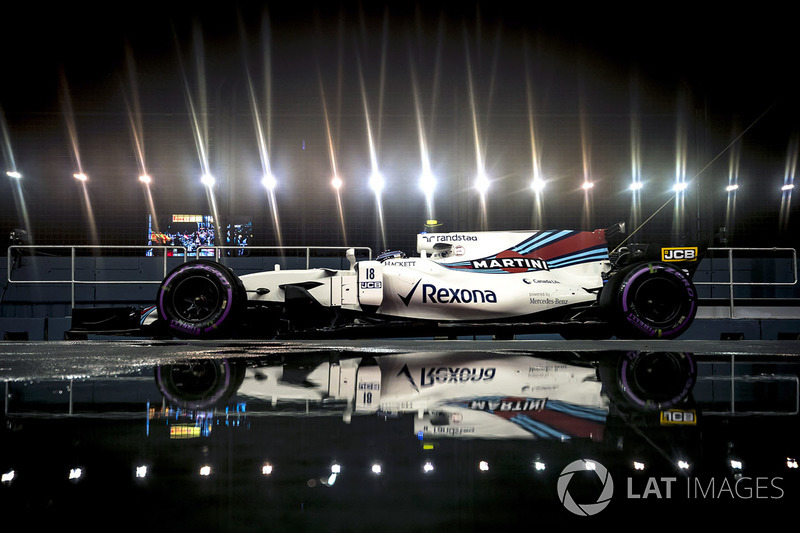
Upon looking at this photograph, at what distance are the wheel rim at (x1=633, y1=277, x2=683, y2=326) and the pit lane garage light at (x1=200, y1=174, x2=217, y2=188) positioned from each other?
890cm

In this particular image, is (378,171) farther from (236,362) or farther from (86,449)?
(86,449)

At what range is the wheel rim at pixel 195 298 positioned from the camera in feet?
14.1

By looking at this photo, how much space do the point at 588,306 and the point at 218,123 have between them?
894 cm

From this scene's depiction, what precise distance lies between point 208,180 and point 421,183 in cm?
479

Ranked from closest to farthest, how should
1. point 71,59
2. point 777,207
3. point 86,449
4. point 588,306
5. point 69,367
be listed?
point 86,449 → point 69,367 → point 588,306 → point 71,59 → point 777,207

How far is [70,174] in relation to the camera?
33.9 feet

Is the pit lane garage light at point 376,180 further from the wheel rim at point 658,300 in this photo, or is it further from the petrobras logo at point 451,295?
the wheel rim at point 658,300

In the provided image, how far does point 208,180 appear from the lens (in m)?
10.2

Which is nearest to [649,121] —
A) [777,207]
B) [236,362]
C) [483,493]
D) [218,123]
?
[777,207]

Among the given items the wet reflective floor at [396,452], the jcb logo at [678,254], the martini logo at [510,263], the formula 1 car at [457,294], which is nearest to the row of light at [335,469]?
the wet reflective floor at [396,452]

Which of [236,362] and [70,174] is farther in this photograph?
[70,174]

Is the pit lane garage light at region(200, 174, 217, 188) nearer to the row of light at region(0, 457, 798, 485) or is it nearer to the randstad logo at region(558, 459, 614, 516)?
the row of light at region(0, 457, 798, 485)

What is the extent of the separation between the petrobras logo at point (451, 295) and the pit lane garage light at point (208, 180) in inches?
290

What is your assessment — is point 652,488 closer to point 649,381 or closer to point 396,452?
point 396,452
